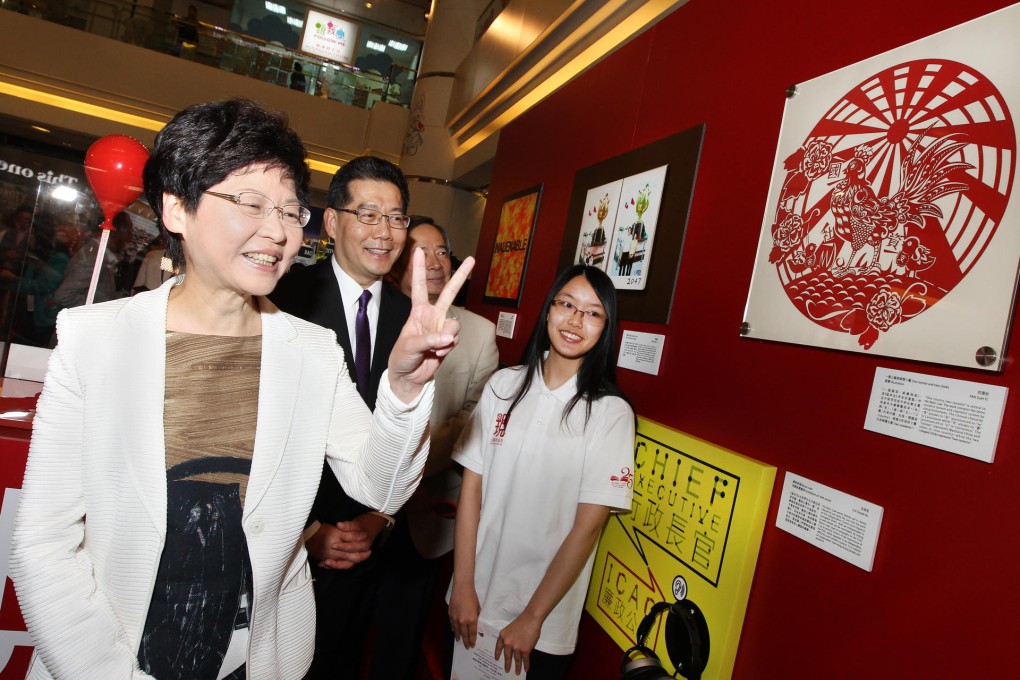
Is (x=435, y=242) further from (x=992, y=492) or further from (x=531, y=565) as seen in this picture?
(x=992, y=492)

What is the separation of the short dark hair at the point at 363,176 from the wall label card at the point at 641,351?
0.93 metres

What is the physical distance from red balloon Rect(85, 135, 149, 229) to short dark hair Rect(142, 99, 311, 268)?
1.17 metres

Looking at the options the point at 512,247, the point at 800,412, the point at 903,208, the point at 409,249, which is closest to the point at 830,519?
the point at 800,412

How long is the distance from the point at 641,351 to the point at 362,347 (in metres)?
0.97

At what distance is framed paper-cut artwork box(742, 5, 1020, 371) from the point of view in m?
1.20

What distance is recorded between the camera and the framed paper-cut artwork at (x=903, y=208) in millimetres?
1201

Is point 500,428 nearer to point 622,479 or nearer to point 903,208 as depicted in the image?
point 622,479

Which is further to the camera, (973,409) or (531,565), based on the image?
(531,565)

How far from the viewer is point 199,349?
122cm

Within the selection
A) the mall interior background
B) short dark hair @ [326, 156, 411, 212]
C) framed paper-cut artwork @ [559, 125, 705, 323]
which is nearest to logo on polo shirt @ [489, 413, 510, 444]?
the mall interior background

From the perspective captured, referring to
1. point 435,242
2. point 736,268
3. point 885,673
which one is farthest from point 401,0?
point 885,673

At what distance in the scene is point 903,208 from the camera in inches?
54.5

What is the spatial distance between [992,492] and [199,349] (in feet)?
4.86

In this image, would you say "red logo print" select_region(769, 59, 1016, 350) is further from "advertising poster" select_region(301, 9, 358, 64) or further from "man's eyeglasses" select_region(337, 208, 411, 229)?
"advertising poster" select_region(301, 9, 358, 64)
